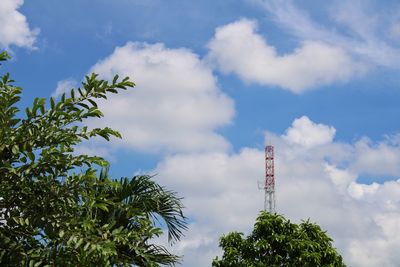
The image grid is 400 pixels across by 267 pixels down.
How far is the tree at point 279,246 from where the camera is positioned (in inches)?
761

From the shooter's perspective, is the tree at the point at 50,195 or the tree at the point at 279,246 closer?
the tree at the point at 50,195

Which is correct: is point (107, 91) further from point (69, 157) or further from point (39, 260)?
point (39, 260)

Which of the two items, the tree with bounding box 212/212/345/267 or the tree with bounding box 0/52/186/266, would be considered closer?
the tree with bounding box 0/52/186/266

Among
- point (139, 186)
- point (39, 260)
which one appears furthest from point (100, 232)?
point (139, 186)

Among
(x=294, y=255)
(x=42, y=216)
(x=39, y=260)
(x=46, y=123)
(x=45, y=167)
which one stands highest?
(x=294, y=255)

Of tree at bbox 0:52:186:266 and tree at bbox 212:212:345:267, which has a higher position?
tree at bbox 212:212:345:267

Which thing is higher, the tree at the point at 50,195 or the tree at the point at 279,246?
the tree at the point at 279,246

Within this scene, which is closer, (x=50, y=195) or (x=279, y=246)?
(x=50, y=195)

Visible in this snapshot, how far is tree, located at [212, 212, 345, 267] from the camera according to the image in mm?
19328

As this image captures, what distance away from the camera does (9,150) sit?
6.73 m

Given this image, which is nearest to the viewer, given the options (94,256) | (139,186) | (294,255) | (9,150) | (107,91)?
(94,256)

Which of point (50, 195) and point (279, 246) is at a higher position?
point (279, 246)

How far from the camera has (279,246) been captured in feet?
64.6

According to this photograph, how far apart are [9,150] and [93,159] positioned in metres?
0.91
